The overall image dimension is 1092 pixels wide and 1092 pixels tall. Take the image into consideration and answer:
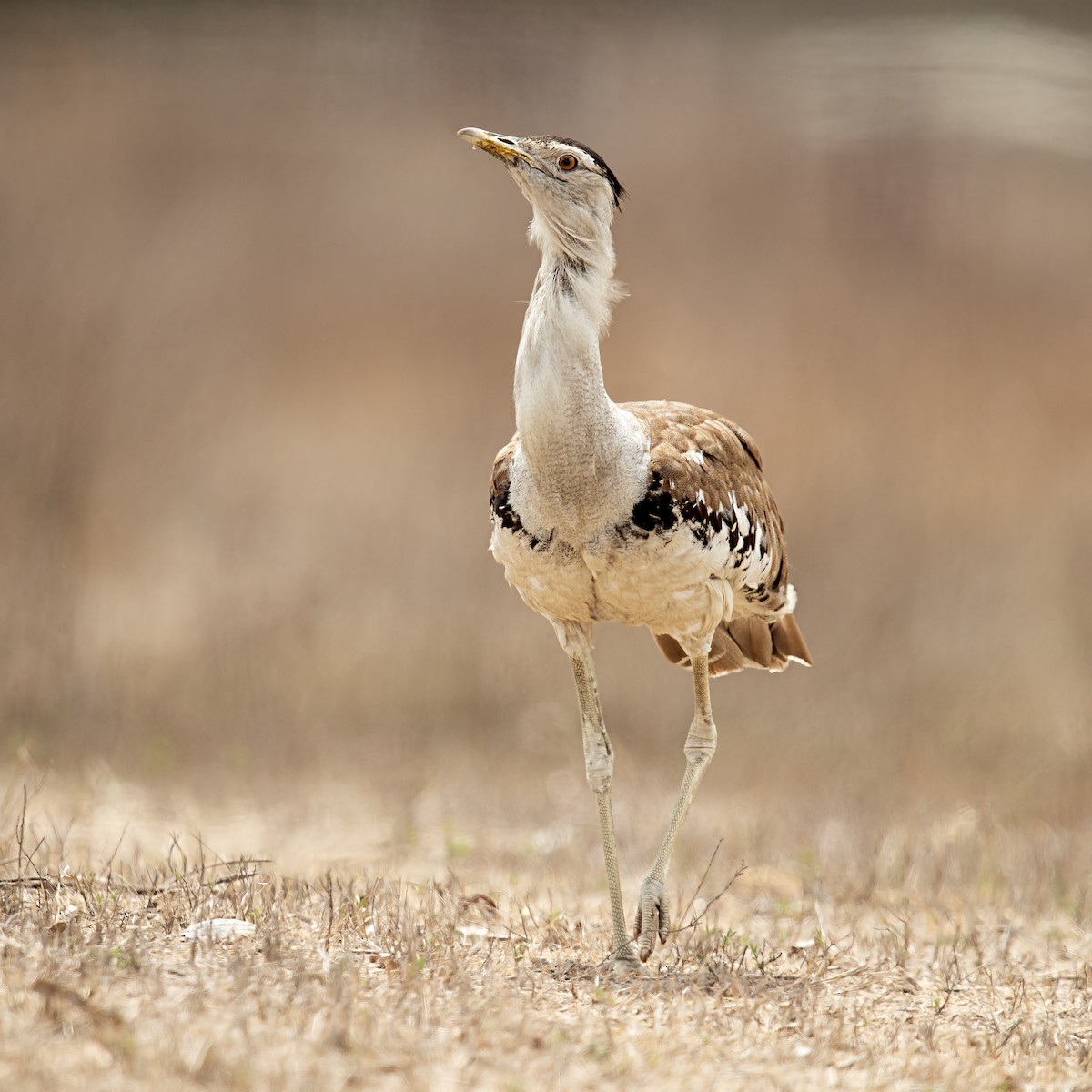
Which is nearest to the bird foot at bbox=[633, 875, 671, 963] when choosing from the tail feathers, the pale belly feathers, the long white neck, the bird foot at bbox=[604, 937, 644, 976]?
the bird foot at bbox=[604, 937, 644, 976]

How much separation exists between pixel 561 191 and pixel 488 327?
7751mm

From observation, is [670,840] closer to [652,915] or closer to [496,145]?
[652,915]

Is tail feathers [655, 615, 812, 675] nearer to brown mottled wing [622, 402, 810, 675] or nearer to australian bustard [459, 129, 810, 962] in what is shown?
brown mottled wing [622, 402, 810, 675]

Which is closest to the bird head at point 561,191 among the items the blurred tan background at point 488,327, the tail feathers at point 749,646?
the tail feathers at point 749,646

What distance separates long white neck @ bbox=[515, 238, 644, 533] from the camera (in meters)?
4.17

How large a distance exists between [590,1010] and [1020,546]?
336 inches

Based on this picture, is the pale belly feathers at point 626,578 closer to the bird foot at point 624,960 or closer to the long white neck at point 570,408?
the long white neck at point 570,408

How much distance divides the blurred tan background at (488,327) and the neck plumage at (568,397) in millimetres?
→ 6225

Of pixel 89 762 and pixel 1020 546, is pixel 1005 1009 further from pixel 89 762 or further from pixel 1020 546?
pixel 1020 546

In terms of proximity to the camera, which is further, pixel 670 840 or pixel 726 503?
pixel 670 840

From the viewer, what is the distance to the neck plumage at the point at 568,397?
4.17 metres

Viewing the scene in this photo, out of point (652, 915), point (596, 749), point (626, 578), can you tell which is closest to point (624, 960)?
point (652, 915)

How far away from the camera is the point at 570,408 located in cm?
417

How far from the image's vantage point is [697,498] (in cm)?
439
